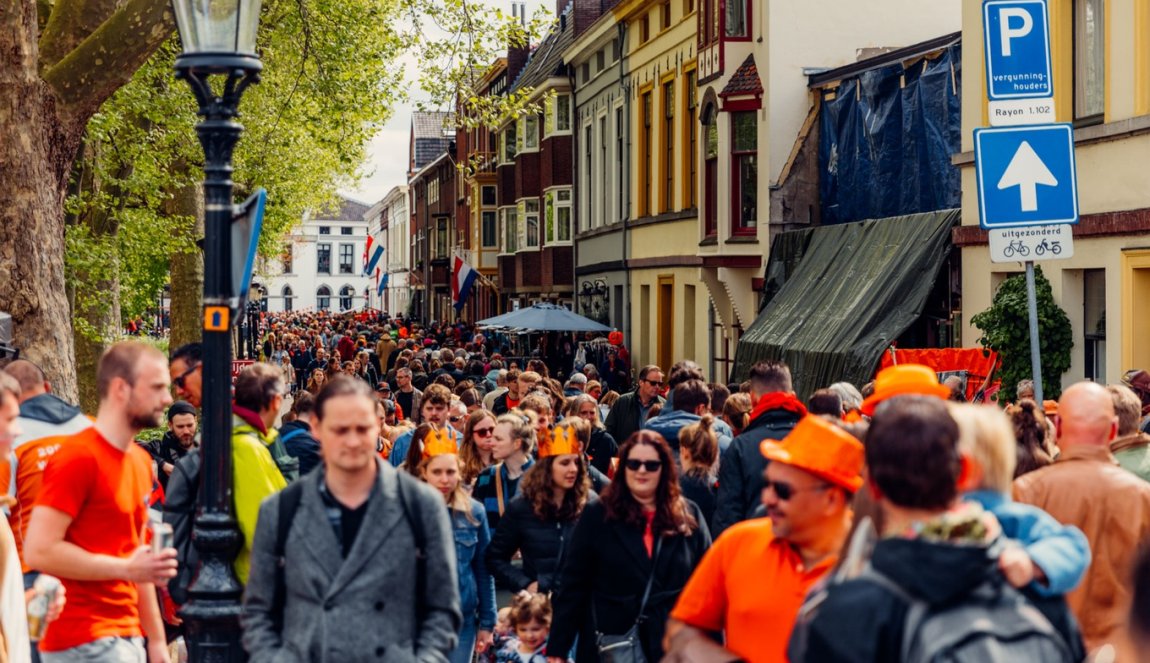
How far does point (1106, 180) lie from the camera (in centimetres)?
1555

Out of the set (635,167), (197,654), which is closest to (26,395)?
(197,654)

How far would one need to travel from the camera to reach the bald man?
5.88 metres

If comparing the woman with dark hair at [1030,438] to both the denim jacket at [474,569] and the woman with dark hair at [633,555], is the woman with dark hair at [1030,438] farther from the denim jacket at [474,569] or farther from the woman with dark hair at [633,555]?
the denim jacket at [474,569]

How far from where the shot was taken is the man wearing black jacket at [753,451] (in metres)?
7.88

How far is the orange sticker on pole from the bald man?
306cm

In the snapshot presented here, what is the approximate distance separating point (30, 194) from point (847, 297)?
11529 millimetres

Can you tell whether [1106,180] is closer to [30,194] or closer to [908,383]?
[30,194]

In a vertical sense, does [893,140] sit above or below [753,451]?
above

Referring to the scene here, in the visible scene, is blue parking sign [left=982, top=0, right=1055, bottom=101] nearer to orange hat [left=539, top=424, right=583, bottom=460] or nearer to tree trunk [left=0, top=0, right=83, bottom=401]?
orange hat [left=539, top=424, right=583, bottom=460]

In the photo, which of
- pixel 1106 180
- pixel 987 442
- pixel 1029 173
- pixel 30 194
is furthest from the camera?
pixel 1106 180

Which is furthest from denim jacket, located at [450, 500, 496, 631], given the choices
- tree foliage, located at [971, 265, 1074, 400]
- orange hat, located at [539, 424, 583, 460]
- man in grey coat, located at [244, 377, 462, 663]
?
tree foliage, located at [971, 265, 1074, 400]

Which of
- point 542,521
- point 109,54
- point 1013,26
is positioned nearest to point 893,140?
point 109,54

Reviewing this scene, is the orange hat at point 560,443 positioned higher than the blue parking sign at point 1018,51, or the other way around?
the blue parking sign at point 1018,51

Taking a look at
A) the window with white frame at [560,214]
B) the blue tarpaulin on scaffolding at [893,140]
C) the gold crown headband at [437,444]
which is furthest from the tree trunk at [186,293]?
the gold crown headband at [437,444]
